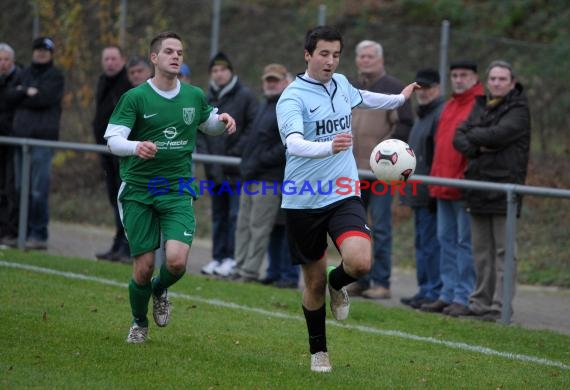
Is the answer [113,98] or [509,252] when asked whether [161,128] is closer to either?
[509,252]

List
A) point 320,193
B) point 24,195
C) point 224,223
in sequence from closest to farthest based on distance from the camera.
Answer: point 320,193, point 224,223, point 24,195

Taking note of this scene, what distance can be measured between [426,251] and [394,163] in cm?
395

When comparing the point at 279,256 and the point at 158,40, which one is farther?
the point at 279,256

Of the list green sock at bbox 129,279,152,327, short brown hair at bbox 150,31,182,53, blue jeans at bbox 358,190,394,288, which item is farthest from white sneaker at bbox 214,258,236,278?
short brown hair at bbox 150,31,182,53

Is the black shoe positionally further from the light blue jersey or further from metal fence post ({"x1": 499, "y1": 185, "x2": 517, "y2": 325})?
the light blue jersey

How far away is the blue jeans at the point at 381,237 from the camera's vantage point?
11805 mm

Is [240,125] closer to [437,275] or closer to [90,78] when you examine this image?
[437,275]

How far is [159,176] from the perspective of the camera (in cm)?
829

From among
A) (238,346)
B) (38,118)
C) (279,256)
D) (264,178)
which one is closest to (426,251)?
(279,256)

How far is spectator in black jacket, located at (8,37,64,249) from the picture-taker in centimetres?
1398

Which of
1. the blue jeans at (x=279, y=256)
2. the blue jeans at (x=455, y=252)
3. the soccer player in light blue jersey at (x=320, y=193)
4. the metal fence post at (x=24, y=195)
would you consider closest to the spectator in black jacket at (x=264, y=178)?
the blue jeans at (x=279, y=256)

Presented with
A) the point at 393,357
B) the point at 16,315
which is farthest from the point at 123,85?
the point at 393,357

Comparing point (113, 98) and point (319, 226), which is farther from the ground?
point (113, 98)

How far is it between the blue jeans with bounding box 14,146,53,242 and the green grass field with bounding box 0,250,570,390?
248 centimetres
